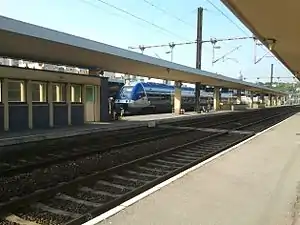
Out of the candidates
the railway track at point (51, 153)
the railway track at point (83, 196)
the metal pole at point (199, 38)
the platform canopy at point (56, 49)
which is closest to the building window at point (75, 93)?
the platform canopy at point (56, 49)

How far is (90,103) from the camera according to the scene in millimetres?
24938

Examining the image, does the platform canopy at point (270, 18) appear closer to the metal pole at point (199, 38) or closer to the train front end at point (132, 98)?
the train front end at point (132, 98)

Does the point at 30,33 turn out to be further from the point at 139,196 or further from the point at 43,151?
the point at 139,196

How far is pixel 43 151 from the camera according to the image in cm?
1291

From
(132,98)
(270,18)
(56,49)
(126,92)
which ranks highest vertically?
(270,18)

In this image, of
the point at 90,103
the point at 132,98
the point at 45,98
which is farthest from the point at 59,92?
the point at 132,98

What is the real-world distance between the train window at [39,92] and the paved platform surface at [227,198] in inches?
473

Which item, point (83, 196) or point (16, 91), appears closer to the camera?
point (83, 196)

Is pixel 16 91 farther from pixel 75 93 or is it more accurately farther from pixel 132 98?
pixel 132 98

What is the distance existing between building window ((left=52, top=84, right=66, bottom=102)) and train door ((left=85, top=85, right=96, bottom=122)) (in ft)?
8.10

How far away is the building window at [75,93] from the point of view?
22.8 meters

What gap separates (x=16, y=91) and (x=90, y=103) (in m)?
6.81

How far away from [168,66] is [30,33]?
14.9m

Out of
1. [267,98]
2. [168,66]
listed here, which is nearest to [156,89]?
[168,66]
